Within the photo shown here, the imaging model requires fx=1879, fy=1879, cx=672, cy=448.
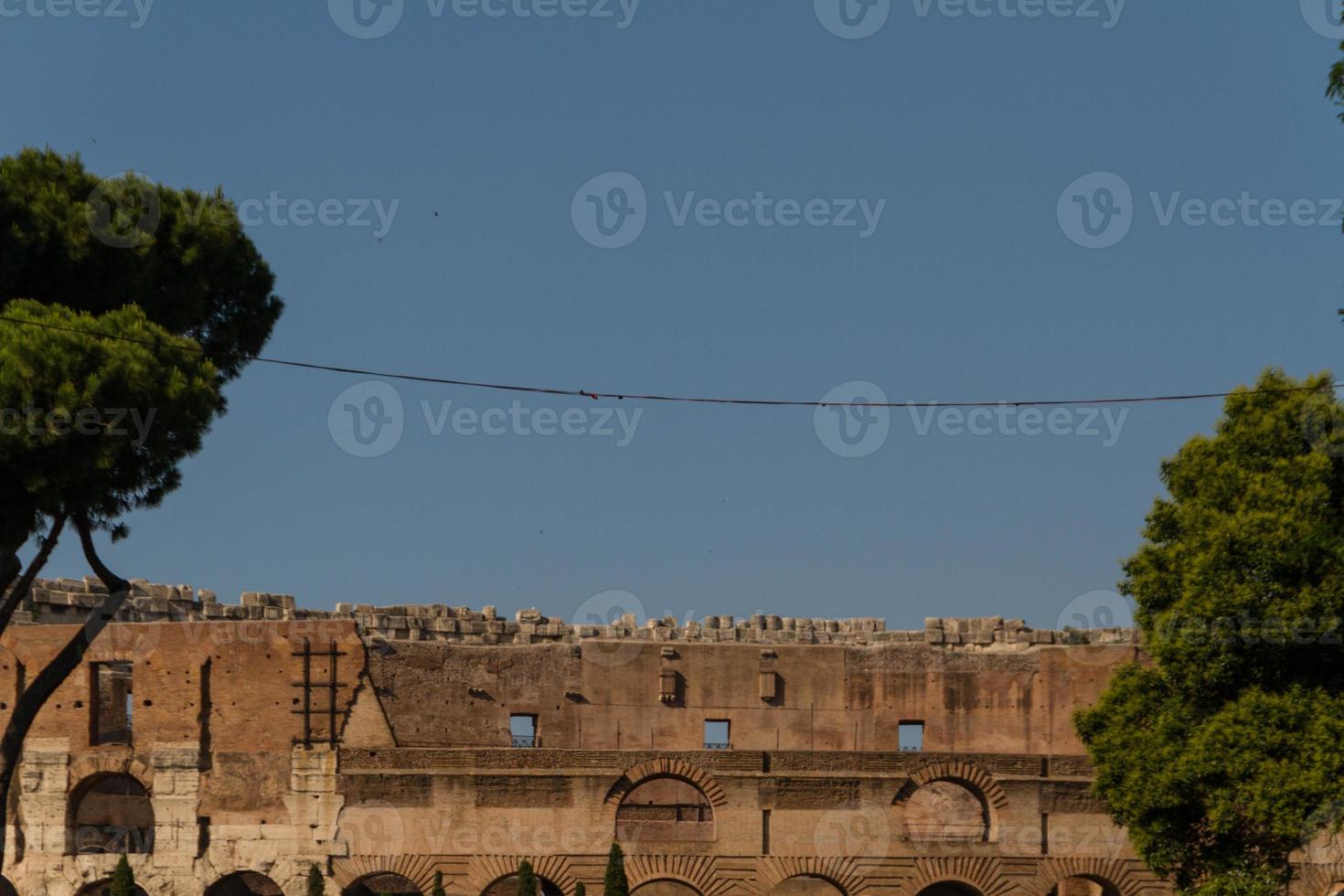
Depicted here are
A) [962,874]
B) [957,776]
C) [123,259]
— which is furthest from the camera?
[957,776]

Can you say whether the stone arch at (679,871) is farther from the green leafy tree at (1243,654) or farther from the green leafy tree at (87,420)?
the green leafy tree at (87,420)

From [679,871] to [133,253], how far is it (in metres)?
13.8

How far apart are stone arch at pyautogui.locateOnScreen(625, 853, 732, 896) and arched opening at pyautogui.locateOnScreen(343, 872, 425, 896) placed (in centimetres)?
354

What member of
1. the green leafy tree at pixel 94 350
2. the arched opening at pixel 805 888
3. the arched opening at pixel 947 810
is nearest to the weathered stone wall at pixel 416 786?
the arched opening at pixel 947 810

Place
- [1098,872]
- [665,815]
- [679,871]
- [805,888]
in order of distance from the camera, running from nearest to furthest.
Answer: [679,871] → [1098,872] → [805,888] → [665,815]

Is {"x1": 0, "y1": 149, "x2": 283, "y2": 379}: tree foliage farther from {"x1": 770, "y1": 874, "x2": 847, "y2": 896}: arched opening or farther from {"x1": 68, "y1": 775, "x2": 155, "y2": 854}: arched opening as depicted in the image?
{"x1": 770, "y1": 874, "x2": 847, "y2": 896}: arched opening

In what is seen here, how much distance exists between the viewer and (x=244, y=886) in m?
32.6

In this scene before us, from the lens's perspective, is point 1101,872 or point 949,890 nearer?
point 1101,872

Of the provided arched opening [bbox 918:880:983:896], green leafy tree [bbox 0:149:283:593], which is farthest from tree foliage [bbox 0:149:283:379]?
arched opening [bbox 918:880:983:896]

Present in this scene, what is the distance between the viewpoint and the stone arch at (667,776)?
29844 mm

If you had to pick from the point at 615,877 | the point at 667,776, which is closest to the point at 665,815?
the point at 667,776

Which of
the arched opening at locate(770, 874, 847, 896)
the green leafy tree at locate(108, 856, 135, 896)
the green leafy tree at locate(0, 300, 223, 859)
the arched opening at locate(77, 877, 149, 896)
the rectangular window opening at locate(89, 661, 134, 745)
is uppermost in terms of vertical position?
the green leafy tree at locate(0, 300, 223, 859)

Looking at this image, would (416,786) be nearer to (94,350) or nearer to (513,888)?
(513,888)

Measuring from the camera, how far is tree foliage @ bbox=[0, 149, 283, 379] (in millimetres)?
19766
